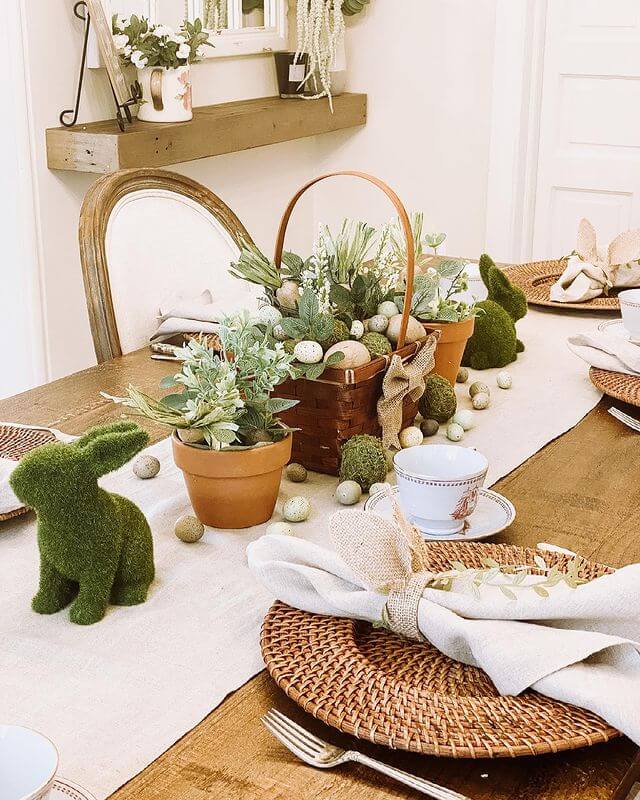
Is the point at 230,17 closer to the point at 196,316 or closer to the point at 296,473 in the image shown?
the point at 196,316

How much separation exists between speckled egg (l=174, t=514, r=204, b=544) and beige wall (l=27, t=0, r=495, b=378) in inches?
97.1

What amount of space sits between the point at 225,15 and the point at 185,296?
6.08ft

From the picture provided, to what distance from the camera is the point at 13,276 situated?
2.83 m

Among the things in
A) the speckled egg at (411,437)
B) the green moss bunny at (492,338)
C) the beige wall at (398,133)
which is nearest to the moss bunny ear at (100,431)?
the speckled egg at (411,437)

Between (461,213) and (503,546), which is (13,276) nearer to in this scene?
(461,213)

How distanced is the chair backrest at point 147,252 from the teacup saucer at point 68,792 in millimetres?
1070

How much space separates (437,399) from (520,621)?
563mm

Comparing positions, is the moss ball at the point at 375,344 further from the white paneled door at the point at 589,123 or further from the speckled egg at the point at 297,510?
the white paneled door at the point at 589,123

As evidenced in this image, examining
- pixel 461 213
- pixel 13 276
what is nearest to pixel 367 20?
pixel 461 213

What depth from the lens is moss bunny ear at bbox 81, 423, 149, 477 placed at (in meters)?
0.85

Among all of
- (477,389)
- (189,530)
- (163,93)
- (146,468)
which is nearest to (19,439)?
(146,468)

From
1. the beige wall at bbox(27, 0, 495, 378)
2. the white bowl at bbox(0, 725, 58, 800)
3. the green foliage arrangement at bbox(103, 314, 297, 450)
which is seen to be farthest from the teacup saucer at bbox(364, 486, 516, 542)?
the beige wall at bbox(27, 0, 495, 378)

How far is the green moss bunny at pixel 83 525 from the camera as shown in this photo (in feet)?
2.78

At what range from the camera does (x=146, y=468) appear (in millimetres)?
1162
